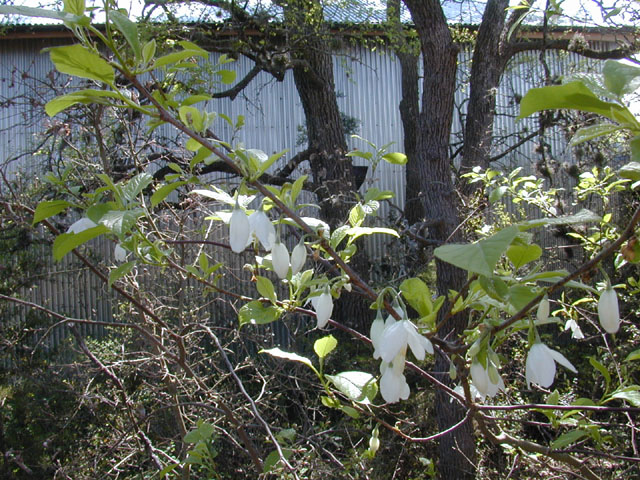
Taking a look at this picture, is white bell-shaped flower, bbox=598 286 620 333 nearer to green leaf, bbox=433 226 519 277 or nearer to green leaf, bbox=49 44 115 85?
green leaf, bbox=433 226 519 277

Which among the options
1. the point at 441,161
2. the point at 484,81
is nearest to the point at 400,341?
the point at 441,161

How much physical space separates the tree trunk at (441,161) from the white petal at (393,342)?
215 cm

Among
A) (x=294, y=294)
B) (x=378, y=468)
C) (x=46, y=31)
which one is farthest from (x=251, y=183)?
(x=46, y=31)

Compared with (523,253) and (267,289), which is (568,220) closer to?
(523,253)

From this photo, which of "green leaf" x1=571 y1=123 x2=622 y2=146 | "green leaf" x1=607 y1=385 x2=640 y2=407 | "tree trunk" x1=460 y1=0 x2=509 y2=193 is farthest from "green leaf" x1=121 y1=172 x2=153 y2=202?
"tree trunk" x1=460 y1=0 x2=509 y2=193

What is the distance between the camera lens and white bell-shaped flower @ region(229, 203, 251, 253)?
0.71 m

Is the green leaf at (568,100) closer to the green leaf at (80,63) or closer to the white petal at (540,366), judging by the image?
the white petal at (540,366)

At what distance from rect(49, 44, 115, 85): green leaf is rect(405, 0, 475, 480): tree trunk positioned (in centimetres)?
226

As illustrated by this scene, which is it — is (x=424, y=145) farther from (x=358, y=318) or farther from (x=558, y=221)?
(x=558, y=221)

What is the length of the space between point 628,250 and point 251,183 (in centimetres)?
45

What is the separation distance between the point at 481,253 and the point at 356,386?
0.46 m

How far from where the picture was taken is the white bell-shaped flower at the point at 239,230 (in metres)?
0.71

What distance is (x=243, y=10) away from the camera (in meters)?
4.23

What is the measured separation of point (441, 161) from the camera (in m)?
2.84
